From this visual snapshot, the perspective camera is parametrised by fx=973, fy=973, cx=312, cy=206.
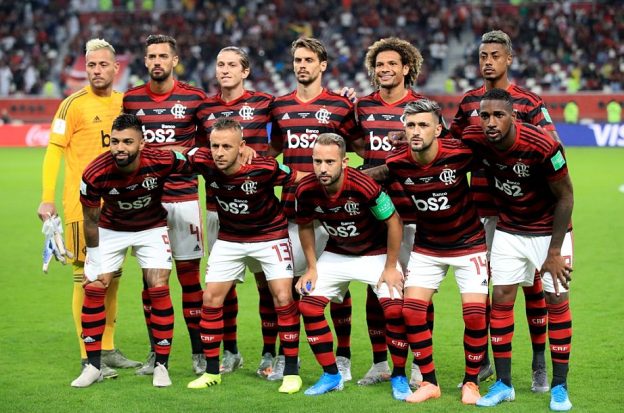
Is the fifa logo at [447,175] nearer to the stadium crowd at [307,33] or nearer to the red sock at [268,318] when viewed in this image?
the red sock at [268,318]

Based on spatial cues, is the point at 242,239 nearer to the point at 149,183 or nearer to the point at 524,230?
the point at 149,183

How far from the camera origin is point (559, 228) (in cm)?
628

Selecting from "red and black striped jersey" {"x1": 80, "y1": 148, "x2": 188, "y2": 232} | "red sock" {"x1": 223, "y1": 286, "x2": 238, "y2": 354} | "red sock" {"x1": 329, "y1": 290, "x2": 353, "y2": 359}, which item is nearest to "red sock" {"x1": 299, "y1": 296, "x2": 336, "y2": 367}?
"red sock" {"x1": 329, "y1": 290, "x2": 353, "y2": 359}

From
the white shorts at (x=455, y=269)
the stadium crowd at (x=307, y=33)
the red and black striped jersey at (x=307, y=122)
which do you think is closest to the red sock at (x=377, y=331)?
the white shorts at (x=455, y=269)

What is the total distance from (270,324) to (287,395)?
2.84 feet

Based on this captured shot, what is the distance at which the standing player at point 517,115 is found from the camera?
6.96 meters

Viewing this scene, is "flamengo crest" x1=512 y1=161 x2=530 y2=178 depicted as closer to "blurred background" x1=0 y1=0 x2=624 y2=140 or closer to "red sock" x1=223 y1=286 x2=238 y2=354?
"red sock" x1=223 y1=286 x2=238 y2=354

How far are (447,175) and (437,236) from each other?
1.50 ft

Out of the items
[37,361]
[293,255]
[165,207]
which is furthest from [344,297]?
[37,361]

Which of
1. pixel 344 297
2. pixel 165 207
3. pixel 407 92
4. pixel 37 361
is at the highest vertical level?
Result: pixel 407 92

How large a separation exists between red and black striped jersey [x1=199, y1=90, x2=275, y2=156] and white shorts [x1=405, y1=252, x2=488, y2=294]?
1.60m

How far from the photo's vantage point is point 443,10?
37125 mm

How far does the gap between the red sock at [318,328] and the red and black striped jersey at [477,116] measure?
141 centimetres

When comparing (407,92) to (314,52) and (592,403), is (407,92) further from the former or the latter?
(592,403)
